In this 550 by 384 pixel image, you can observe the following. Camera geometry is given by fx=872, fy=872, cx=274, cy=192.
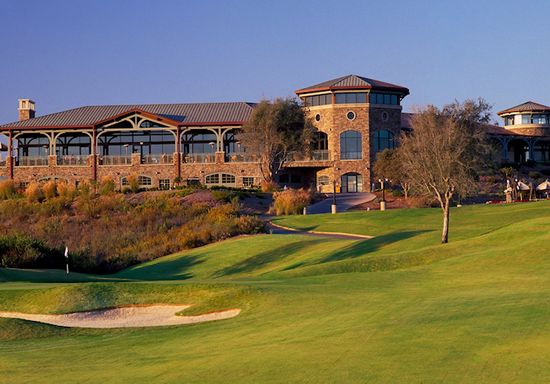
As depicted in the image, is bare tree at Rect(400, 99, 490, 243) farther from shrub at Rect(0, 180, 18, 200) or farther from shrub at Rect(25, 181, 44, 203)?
shrub at Rect(0, 180, 18, 200)

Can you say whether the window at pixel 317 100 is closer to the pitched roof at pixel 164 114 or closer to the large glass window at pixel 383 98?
the large glass window at pixel 383 98

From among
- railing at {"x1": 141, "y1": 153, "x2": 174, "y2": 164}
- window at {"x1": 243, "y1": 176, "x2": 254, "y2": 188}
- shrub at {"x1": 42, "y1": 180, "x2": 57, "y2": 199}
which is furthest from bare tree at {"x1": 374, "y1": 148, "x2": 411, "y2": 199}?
shrub at {"x1": 42, "y1": 180, "x2": 57, "y2": 199}

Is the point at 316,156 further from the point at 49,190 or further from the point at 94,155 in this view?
the point at 49,190

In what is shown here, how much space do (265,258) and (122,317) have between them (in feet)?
52.5

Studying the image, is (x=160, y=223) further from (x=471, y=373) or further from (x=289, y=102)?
(x=471, y=373)

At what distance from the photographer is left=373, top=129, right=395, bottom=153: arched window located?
251 ft

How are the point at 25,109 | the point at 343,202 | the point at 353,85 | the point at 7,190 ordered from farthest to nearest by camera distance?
the point at 25,109
the point at 353,85
the point at 7,190
the point at 343,202

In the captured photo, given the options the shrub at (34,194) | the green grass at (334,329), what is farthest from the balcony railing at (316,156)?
the green grass at (334,329)

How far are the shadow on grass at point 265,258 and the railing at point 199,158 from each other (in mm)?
40852

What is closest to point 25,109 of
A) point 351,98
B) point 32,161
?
point 32,161

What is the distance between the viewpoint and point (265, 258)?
34.9 m

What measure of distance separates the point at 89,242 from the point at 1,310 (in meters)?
28.4

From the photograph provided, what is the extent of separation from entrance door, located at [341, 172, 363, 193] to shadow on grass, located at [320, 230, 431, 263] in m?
38.6

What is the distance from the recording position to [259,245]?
38.2 m
